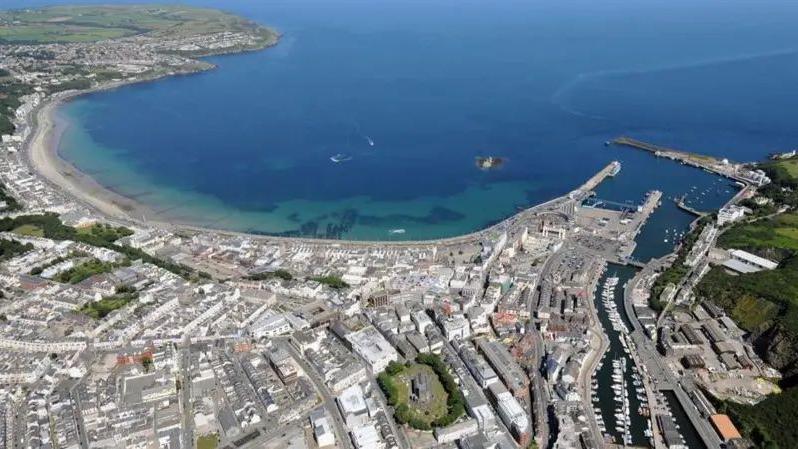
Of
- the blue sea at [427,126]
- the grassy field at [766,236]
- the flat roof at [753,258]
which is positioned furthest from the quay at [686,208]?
the flat roof at [753,258]

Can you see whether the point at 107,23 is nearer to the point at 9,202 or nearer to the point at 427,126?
the point at 427,126

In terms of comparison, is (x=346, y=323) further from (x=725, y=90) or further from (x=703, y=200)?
(x=725, y=90)

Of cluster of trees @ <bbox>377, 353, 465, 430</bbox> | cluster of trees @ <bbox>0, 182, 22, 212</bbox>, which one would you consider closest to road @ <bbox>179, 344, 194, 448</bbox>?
cluster of trees @ <bbox>377, 353, 465, 430</bbox>

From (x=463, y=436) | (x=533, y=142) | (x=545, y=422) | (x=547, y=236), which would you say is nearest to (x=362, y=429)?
(x=463, y=436)

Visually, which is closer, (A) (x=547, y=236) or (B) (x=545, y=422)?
(B) (x=545, y=422)

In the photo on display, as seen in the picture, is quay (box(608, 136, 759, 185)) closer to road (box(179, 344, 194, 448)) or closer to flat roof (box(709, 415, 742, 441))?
flat roof (box(709, 415, 742, 441))

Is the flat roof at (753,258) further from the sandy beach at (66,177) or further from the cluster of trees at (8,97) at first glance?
the cluster of trees at (8,97)
